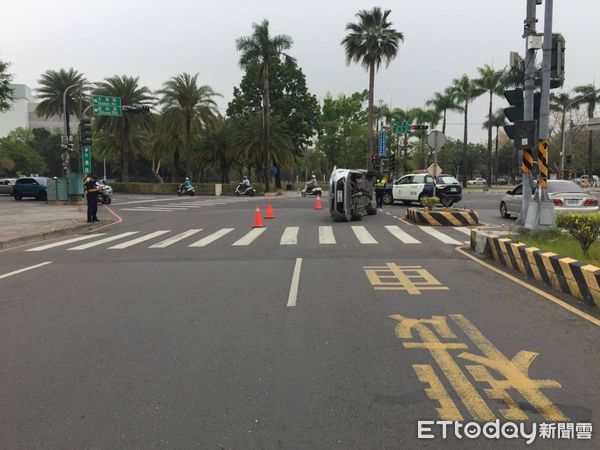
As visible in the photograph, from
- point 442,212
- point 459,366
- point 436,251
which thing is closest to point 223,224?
point 442,212

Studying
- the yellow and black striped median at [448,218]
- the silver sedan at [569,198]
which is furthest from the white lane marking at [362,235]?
the silver sedan at [569,198]

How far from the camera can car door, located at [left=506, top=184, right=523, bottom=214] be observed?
1891 centimetres

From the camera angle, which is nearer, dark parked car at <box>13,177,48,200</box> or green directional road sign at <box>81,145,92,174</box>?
green directional road sign at <box>81,145,92,174</box>

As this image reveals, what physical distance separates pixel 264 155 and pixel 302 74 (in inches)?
802

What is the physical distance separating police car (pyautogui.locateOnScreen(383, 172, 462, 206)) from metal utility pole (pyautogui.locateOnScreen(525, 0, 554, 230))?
13.8 meters

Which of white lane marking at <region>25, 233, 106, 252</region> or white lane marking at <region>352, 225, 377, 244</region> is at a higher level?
white lane marking at <region>352, 225, 377, 244</region>

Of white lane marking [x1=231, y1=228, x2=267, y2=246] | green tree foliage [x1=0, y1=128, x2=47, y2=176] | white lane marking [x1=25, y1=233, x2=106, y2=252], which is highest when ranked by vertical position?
green tree foliage [x1=0, y1=128, x2=47, y2=176]

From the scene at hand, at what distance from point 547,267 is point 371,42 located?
38672 mm

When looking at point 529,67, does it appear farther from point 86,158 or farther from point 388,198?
point 86,158

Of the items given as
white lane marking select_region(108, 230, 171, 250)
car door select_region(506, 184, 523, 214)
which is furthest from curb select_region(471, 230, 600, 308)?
car door select_region(506, 184, 523, 214)

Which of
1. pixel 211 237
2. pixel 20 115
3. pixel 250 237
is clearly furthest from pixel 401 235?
pixel 20 115

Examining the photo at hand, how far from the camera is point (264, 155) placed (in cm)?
5059

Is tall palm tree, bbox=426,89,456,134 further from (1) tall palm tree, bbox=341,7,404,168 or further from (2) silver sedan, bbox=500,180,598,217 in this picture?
(2) silver sedan, bbox=500,180,598,217

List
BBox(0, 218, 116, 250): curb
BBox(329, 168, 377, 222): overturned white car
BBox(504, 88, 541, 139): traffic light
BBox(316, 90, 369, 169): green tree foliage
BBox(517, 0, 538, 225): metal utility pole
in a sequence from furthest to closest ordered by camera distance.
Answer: BBox(316, 90, 369, 169): green tree foliage → BBox(329, 168, 377, 222): overturned white car → BBox(0, 218, 116, 250): curb → BBox(517, 0, 538, 225): metal utility pole → BBox(504, 88, 541, 139): traffic light
